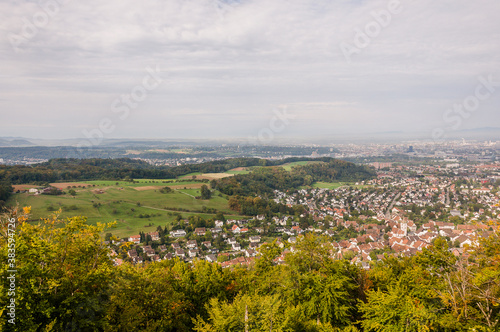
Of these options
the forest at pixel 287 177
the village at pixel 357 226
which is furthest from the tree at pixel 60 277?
the forest at pixel 287 177

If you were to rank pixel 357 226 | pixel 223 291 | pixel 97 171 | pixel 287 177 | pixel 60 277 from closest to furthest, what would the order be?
pixel 60 277, pixel 223 291, pixel 357 226, pixel 97 171, pixel 287 177

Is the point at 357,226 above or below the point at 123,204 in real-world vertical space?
below

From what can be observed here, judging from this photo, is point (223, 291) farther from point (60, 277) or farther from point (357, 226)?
point (357, 226)

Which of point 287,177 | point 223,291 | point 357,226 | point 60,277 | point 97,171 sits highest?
point 60,277

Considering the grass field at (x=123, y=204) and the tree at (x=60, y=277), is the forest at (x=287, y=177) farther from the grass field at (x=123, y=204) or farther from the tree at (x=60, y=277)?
the tree at (x=60, y=277)

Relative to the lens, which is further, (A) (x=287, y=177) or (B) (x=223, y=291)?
(A) (x=287, y=177)

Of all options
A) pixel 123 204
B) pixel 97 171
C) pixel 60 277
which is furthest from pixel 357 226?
pixel 97 171
